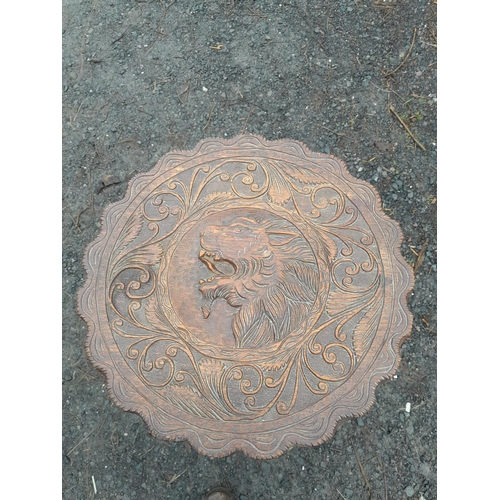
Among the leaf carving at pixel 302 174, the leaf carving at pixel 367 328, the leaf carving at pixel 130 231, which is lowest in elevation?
the leaf carving at pixel 367 328

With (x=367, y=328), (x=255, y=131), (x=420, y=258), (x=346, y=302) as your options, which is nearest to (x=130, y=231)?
(x=255, y=131)

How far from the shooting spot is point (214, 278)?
186 centimetres

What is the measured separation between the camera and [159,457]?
186 cm

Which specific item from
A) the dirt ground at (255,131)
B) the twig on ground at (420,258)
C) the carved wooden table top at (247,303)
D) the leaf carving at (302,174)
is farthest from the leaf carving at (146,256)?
the twig on ground at (420,258)

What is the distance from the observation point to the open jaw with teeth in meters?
1.85

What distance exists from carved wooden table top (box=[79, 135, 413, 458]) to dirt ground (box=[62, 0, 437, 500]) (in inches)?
4.9

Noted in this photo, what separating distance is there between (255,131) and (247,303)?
88 centimetres

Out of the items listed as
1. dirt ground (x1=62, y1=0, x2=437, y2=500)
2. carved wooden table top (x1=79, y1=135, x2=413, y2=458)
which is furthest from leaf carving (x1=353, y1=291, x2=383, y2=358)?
dirt ground (x1=62, y1=0, x2=437, y2=500)

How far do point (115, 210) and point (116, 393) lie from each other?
2.74ft

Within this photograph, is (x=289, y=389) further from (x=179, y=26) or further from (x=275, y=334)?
(x=179, y=26)

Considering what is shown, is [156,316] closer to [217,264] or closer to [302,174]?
[217,264]

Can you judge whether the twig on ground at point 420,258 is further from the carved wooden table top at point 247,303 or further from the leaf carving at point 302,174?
the leaf carving at point 302,174

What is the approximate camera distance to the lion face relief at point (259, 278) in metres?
1.83

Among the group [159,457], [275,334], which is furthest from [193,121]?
[159,457]
